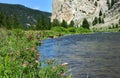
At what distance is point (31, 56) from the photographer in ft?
62.5

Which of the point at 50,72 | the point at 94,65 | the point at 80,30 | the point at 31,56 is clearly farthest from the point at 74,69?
the point at 80,30

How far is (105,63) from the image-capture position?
2844 centimetres

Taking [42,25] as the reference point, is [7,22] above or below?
above

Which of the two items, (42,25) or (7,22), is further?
(42,25)

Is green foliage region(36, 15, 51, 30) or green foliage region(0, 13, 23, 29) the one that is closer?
green foliage region(0, 13, 23, 29)

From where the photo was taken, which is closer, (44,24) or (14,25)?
(14,25)

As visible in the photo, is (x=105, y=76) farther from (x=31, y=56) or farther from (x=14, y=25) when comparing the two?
(x=14, y=25)

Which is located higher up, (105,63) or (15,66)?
(15,66)

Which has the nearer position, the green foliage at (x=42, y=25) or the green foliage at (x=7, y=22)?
the green foliage at (x=7, y=22)

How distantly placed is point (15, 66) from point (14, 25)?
12447 cm

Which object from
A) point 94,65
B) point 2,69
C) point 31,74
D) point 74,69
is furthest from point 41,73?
point 94,65

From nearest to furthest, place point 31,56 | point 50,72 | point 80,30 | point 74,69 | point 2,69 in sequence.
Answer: point 2,69
point 50,72
point 31,56
point 74,69
point 80,30

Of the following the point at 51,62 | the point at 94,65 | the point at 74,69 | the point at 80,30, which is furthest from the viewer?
the point at 80,30

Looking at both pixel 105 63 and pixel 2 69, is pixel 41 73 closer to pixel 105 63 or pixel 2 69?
pixel 2 69
